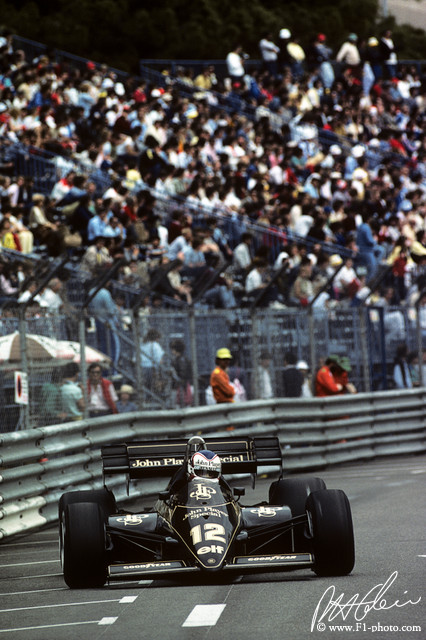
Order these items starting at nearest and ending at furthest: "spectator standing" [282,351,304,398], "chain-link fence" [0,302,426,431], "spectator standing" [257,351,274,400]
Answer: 1. "chain-link fence" [0,302,426,431]
2. "spectator standing" [257,351,274,400]
3. "spectator standing" [282,351,304,398]

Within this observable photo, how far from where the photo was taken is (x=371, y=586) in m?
7.57

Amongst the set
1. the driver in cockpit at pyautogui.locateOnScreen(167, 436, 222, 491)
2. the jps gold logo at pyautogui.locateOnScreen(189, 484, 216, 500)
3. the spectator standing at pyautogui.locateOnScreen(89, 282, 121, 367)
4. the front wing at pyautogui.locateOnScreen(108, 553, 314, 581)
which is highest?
the spectator standing at pyautogui.locateOnScreen(89, 282, 121, 367)

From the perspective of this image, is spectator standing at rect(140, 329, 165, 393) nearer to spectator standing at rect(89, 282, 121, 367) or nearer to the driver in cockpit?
spectator standing at rect(89, 282, 121, 367)

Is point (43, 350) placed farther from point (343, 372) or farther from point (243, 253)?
point (243, 253)

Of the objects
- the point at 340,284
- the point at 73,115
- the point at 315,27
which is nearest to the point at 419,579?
the point at 340,284

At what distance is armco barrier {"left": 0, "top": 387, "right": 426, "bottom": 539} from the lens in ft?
37.9

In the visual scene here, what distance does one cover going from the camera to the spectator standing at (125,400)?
46.6ft

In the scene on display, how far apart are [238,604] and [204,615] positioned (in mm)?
380

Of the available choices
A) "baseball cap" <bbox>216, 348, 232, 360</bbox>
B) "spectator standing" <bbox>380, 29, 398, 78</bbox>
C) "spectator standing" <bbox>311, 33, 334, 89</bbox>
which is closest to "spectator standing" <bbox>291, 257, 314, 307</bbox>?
"baseball cap" <bbox>216, 348, 232, 360</bbox>

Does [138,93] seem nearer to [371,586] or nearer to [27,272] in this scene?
[27,272]

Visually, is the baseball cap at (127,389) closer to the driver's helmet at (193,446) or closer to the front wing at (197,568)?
the driver's helmet at (193,446)

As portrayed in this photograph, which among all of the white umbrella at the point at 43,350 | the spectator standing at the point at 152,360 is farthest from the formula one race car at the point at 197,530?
the spectator standing at the point at 152,360

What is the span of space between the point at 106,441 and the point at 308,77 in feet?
71.3

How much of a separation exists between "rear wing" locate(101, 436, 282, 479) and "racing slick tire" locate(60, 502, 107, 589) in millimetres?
868
